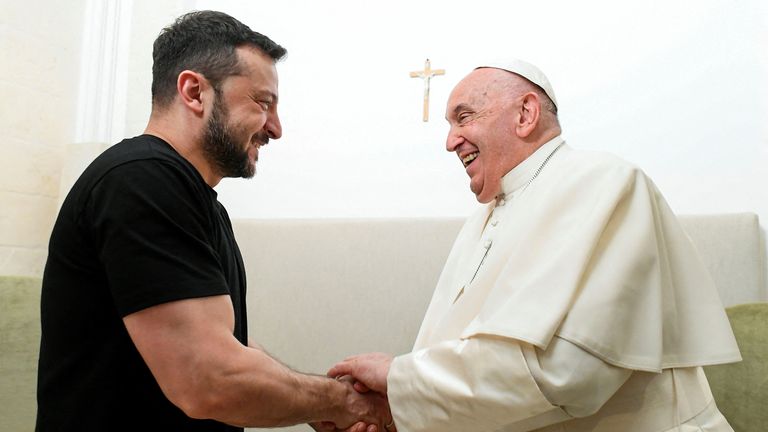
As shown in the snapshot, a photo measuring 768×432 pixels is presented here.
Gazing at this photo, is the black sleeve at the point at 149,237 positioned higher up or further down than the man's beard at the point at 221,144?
further down

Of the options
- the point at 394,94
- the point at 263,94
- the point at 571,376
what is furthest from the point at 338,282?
the point at 571,376

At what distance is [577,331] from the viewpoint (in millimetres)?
1771

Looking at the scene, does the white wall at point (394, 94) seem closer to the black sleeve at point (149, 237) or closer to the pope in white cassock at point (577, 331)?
the pope in white cassock at point (577, 331)

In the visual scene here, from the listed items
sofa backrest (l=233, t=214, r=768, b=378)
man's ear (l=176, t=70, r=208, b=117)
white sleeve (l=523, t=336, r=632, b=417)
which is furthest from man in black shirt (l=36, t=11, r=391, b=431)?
sofa backrest (l=233, t=214, r=768, b=378)

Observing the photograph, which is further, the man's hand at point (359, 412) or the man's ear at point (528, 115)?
the man's ear at point (528, 115)

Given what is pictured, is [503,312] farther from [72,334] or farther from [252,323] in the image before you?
[252,323]

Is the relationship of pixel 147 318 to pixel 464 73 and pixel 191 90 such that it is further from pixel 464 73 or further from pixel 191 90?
pixel 464 73

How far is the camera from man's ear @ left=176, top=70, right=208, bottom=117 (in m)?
1.97

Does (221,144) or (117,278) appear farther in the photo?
(221,144)

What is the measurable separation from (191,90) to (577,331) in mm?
1221

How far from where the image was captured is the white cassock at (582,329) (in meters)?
1.77

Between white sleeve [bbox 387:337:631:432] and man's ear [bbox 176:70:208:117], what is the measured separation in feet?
3.06

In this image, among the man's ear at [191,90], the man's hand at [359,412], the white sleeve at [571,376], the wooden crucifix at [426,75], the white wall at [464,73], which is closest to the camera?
the white sleeve at [571,376]

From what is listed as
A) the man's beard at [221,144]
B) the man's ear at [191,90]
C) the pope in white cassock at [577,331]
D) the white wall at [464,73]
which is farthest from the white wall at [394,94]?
the man's ear at [191,90]
